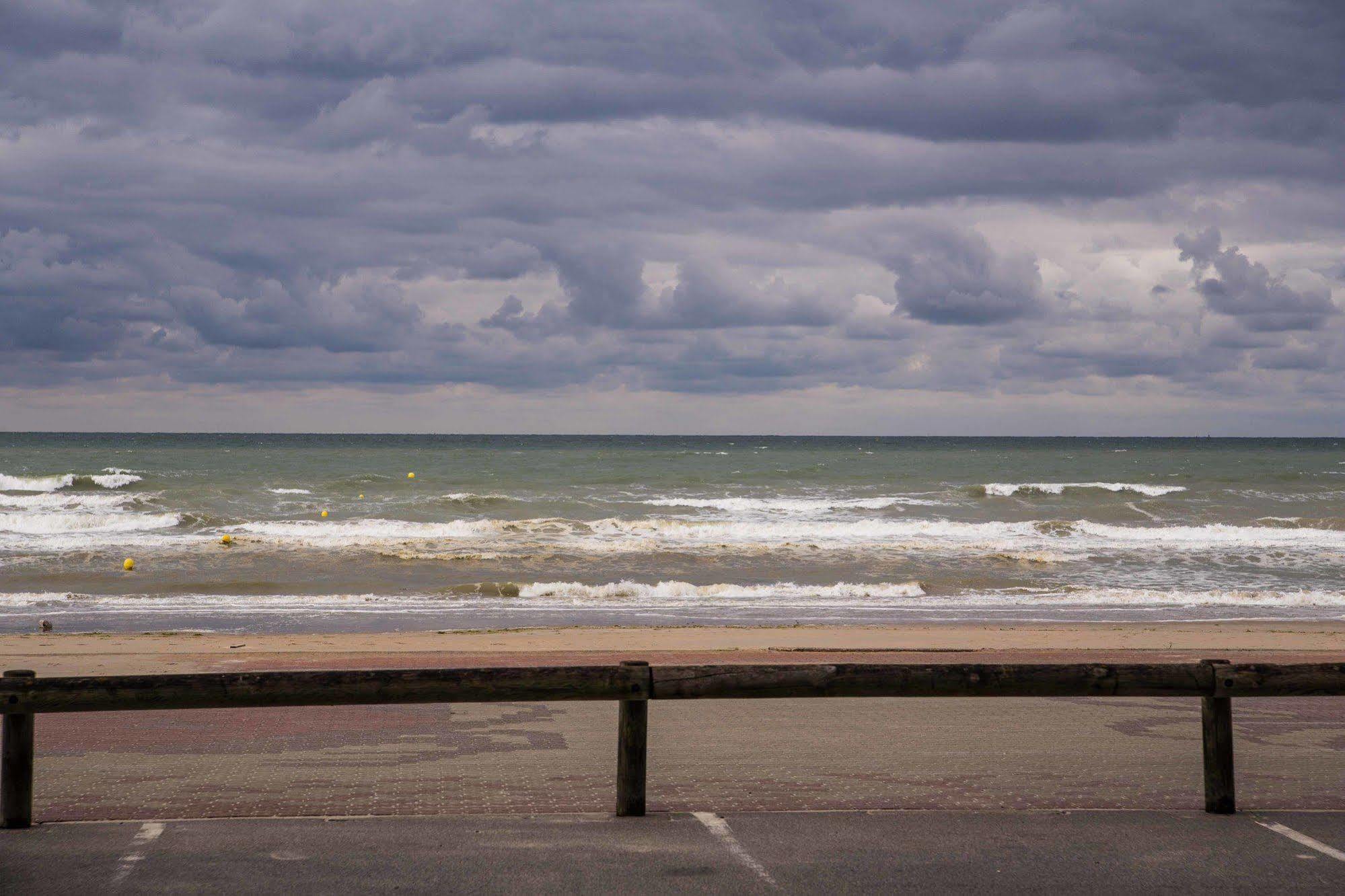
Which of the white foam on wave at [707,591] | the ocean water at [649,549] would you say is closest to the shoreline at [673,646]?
the ocean water at [649,549]

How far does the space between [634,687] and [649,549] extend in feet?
74.4

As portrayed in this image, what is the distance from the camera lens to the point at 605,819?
604 cm

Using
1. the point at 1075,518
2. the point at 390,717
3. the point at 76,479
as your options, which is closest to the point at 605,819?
the point at 390,717

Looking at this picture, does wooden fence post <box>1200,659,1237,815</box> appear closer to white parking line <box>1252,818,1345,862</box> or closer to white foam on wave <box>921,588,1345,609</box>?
white parking line <box>1252,818,1345,862</box>

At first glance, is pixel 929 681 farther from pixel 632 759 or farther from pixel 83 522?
pixel 83 522

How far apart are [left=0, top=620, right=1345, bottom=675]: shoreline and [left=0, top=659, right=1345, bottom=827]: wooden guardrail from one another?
21.2 ft

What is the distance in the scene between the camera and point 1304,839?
573cm

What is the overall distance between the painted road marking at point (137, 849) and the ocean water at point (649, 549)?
451 inches

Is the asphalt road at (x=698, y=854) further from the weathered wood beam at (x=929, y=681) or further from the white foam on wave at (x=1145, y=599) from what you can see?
the white foam on wave at (x=1145, y=599)

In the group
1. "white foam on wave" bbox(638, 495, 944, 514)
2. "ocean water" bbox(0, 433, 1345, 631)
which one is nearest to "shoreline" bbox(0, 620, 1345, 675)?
"ocean water" bbox(0, 433, 1345, 631)

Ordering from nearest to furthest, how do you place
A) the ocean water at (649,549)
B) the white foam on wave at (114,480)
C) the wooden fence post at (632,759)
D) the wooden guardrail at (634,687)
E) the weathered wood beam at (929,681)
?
the wooden guardrail at (634,687) < the weathered wood beam at (929,681) < the wooden fence post at (632,759) < the ocean water at (649,549) < the white foam on wave at (114,480)

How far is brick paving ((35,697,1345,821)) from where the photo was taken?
657 centimetres

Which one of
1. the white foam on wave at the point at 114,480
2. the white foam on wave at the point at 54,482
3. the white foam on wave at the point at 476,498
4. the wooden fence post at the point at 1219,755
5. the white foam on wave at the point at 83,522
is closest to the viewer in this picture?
the wooden fence post at the point at 1219,755

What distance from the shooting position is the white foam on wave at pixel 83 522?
35281 mm
